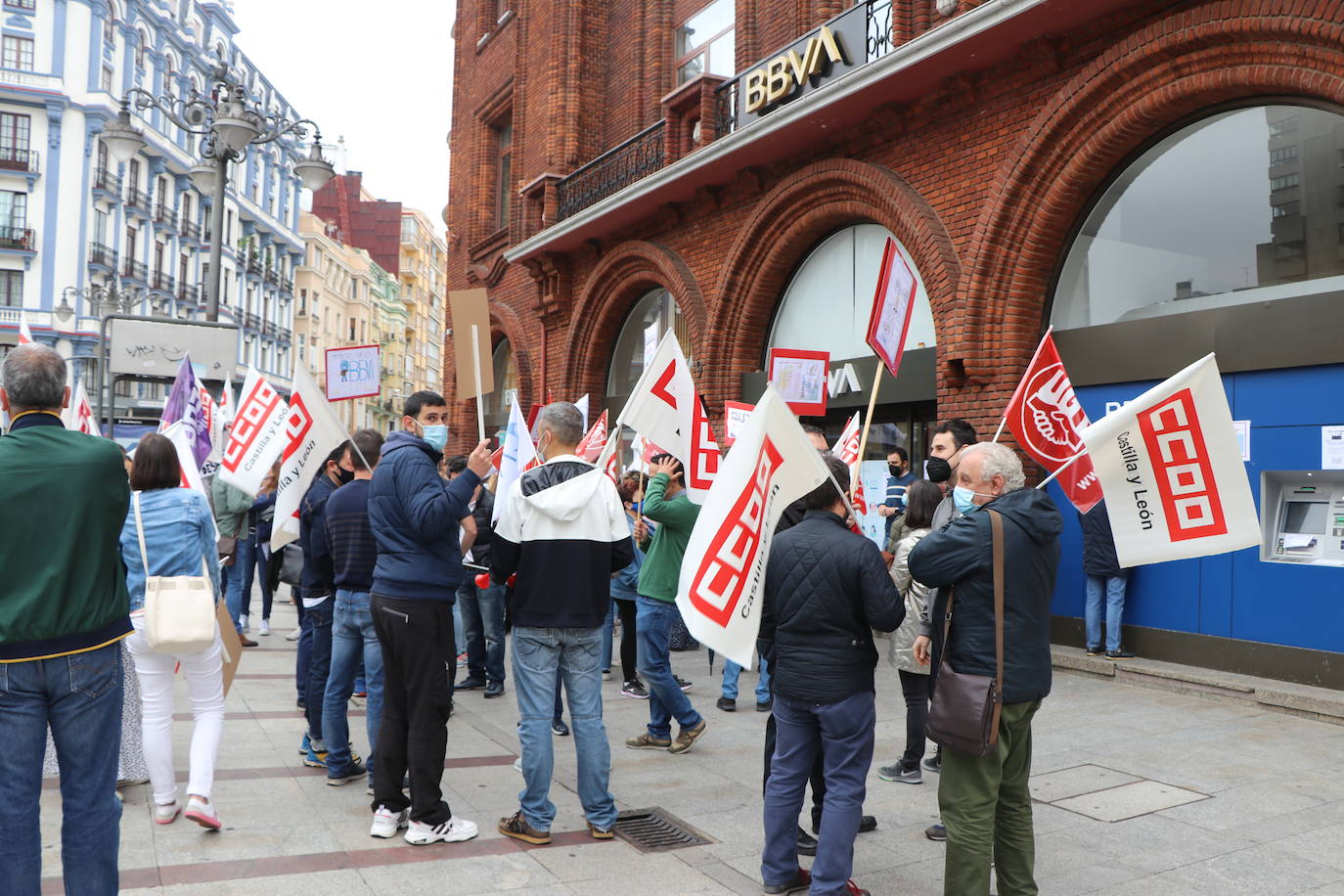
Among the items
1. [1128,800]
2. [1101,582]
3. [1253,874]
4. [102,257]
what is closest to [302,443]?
[1128,800]

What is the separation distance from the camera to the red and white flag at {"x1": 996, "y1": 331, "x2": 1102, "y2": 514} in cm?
642

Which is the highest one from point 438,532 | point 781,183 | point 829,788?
point 781,183

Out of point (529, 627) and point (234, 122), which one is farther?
point (234, 122)

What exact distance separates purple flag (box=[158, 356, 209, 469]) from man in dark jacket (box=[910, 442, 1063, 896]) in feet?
24.2

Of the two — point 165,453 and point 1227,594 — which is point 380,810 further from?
point 1227,594

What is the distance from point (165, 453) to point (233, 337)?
10858 mm

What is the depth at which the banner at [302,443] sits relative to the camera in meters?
5.62

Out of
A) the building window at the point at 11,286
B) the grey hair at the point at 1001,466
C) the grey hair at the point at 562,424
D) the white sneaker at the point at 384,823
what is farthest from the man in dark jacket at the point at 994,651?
the building window at the point at 11,286

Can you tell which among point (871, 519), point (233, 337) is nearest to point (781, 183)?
point (871, 519)

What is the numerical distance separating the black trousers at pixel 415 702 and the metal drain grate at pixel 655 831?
88 cm

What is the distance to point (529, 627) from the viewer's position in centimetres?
503

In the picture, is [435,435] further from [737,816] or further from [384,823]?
[737,816]

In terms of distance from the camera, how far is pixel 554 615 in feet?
16.4

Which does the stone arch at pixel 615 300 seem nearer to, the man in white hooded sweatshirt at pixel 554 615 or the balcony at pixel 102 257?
the man in white hooded sweatshirt at pixel 554 615
